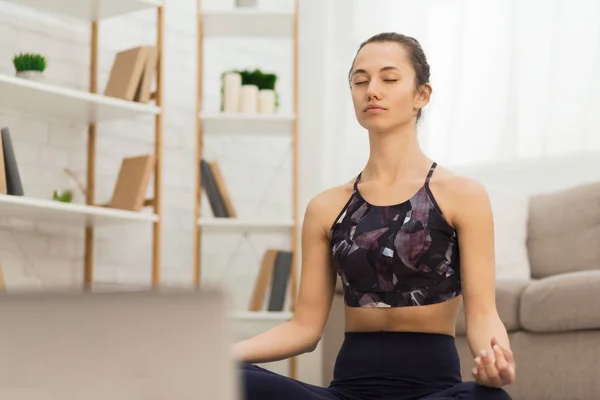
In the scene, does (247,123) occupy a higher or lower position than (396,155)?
higher

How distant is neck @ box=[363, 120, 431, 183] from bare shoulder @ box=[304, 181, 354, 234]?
0.07 m

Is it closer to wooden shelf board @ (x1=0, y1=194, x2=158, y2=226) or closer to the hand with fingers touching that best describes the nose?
the hand with fingers touching

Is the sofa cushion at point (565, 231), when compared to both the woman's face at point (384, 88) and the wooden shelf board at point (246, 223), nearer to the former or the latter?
the wooden shelf board at point (246, 223)

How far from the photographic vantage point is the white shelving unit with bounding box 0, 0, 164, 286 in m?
3.25

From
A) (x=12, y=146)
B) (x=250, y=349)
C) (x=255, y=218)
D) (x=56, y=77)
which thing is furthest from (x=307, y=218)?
(x=255, y=218)

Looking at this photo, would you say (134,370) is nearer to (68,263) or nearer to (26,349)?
(26,349)

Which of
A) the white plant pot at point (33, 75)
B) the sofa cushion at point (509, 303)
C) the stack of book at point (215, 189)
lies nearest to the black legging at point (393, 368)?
the sofa cushion at point (509, 303)

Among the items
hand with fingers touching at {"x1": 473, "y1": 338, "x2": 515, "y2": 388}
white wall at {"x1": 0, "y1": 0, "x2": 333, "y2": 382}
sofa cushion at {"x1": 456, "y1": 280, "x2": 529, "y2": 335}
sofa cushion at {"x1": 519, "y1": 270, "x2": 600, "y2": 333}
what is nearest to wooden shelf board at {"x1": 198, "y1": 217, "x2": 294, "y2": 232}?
white wall at {"x1": 0, "y1": 0, "x2": 333, "y2": 382}

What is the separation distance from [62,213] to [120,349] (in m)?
2.91

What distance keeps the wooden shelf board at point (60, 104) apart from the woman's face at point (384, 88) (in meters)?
1.78

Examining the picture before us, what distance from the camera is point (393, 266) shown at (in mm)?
1607

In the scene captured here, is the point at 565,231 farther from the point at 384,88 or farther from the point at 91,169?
the point at 384,88

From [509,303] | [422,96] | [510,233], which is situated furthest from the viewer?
[510,233]

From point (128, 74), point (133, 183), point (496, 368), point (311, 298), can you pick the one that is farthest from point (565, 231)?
point (496, 368)
